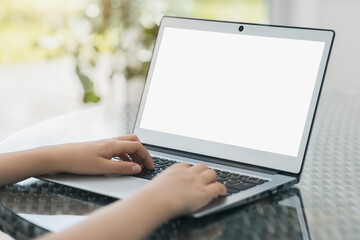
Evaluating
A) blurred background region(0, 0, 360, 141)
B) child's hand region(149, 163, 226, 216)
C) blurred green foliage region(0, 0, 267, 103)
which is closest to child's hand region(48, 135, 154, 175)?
child's hand region(149, 163, 226, 216)

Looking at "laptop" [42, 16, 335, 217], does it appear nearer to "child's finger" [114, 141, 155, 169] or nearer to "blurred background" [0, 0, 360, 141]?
"child's finger" [114, 141, 155, 169]

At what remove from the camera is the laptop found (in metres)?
0.91

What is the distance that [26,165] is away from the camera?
35.0 inches

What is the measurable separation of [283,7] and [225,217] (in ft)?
7.19

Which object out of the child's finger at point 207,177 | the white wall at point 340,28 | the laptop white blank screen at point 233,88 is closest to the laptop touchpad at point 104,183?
the child's finger at point 207,177

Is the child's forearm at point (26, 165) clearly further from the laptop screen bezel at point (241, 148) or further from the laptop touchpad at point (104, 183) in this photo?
the laptop screen bezel at point (241, 148)

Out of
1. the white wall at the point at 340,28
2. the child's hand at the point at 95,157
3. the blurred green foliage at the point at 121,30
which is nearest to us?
the child's hand at the point at 95,157

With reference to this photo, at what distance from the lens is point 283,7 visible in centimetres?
276

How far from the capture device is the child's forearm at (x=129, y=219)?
24.5 inches

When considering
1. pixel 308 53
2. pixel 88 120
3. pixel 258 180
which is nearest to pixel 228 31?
pixel 308 53

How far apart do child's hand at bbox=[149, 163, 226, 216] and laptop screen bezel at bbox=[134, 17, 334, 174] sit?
200 millimetres

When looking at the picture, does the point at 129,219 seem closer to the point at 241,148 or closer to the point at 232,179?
the point at 232,179

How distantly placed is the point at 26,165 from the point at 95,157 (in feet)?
0.38

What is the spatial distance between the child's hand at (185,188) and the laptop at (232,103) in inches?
2.2
